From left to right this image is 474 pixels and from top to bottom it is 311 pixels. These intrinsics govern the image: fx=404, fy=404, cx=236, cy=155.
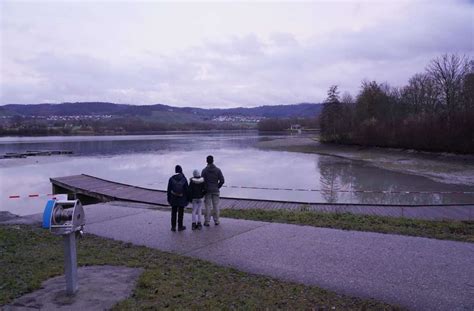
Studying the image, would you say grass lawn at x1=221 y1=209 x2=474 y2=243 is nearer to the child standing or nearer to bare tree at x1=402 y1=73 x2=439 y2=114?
the child standing

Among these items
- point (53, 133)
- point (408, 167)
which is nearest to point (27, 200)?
point (408, 167)

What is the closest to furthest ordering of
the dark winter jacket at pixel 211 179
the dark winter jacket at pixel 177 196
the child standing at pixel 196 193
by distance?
the dark winter jacket at pixel 177 196 < the child standing at pixel 196 193 < the dark winter jacket at pixel 211 179

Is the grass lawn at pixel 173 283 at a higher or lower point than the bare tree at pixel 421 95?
lower

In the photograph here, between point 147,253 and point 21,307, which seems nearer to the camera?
point 21,307

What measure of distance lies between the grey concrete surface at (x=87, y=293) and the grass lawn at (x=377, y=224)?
197 inches

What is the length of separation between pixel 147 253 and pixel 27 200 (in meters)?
16.3

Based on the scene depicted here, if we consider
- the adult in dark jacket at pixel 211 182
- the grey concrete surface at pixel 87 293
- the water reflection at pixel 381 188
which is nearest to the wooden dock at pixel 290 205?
the adult in dark jacket at pixel 211 182

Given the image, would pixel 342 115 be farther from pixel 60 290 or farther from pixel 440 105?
pixel 60 290

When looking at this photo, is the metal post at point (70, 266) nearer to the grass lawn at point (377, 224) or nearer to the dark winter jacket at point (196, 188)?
the dark winter jacket at point (196, 188)

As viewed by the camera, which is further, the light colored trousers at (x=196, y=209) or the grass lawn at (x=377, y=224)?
the light colored trousers at (x=196, y=209)

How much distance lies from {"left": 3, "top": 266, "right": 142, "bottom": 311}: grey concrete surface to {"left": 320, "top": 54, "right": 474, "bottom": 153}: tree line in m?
43.9

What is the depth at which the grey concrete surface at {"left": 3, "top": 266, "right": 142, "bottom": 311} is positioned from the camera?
15.9 ft

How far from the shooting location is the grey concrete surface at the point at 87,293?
15.9 ft

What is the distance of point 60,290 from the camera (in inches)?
210
